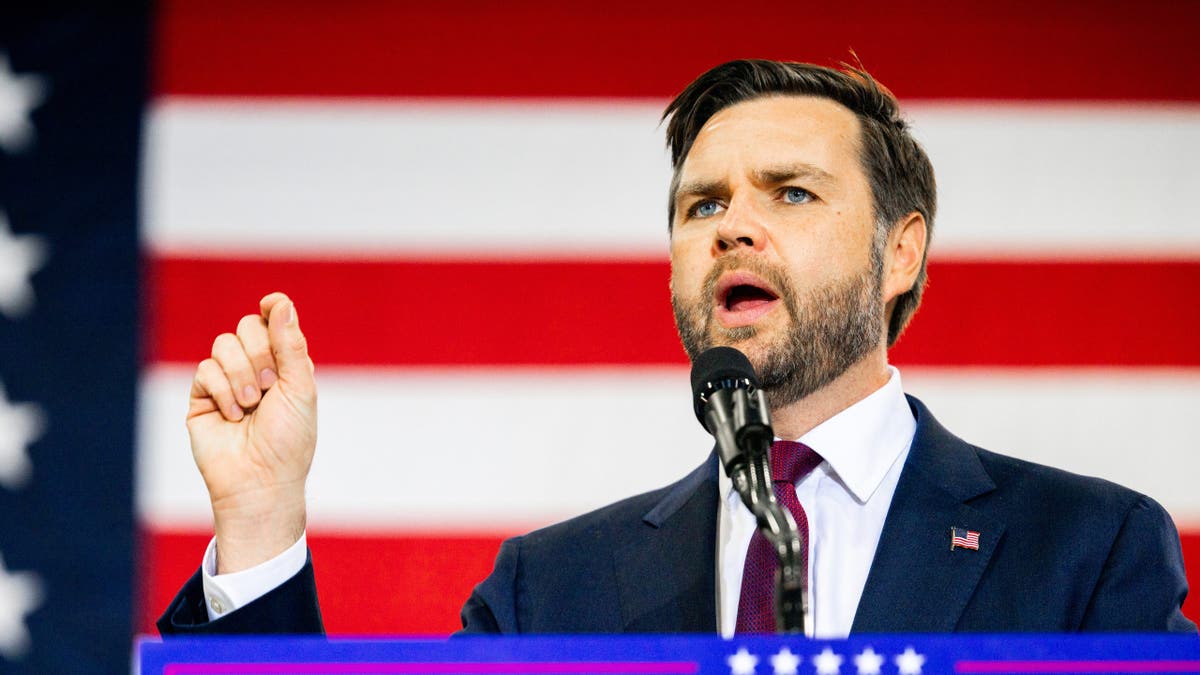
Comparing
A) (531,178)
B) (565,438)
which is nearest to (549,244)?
(531,178)

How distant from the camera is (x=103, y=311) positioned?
2531mm

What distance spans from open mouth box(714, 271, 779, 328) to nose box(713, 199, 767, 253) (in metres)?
0.04

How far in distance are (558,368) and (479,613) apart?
100cm

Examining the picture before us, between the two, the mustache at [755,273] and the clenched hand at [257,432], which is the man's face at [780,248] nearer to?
the mustache at [755,273]

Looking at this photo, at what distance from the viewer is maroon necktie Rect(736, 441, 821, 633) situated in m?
1.34

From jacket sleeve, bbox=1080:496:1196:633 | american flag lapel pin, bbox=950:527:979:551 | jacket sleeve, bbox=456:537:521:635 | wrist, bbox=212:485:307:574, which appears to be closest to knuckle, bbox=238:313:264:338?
wrist, bbox=212:485:307:574

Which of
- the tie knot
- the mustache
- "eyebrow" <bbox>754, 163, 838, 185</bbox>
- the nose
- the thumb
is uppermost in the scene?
"eyebrow" <bbox>754, 163, 838, 185</bbox>

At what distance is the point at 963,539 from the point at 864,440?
18cm

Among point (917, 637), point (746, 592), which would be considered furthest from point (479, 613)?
point (917, 637)

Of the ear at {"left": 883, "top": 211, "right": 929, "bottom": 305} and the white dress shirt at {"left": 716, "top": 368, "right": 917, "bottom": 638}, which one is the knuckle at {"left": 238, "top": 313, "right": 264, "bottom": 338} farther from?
the ear at {"left": 883, "top": 211, "right": 929, "bottom": 305}

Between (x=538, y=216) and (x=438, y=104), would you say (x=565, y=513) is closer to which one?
(x=538, y=216)

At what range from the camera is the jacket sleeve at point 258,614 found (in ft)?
3.84

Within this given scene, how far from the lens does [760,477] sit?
984 millimetres

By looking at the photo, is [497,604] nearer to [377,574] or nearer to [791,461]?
[791,461]
